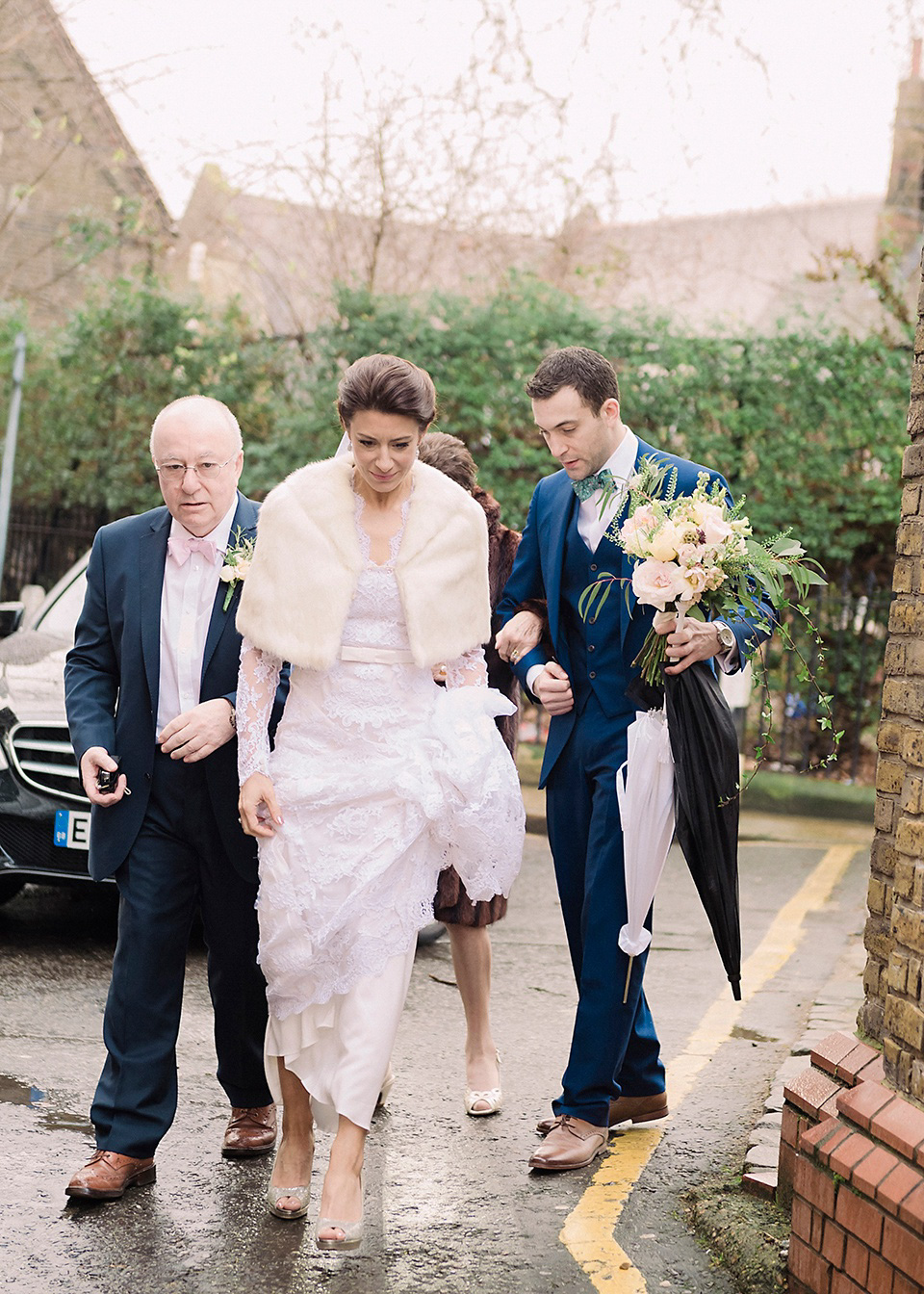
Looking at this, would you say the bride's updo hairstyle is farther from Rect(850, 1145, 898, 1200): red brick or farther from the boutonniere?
Rect(850, 1145, 898, 1200): red brick

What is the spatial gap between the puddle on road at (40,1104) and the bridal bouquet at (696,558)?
2191 mm

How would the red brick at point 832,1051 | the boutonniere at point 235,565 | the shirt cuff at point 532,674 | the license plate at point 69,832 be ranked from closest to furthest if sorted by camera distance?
the red brick at point 832,1051
the boutonniere at point 235,565
the shirt cuff at point 532,674
the license plate at point 69,832

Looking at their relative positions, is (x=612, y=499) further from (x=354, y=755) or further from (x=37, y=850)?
(x=37, y=850)

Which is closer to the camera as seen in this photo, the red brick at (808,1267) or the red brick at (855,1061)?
the red brick at (808,1267)

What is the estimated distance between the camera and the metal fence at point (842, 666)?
12.2 meters

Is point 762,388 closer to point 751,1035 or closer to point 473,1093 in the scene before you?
point 751,1035

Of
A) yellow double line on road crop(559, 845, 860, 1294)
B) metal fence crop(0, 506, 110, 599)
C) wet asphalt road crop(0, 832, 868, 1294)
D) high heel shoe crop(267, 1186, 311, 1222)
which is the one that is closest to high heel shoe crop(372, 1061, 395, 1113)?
wet asphalt road crop(0, 832, 868, 1294)

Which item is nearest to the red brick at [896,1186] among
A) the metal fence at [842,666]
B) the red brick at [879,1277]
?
the red brick at [879,1277]

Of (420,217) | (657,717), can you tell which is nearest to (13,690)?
(657,717)

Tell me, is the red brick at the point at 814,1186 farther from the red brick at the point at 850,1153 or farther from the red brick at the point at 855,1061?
the red brick at the point at 855,1061

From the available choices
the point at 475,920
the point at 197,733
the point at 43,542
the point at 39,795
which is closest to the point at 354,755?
the point at 197,733

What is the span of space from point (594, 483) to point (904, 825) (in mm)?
1640

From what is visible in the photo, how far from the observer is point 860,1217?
304 cm

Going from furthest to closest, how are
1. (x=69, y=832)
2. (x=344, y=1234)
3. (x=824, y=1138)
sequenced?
(x=69, y=832) → (x=344, y=1234) → (x=824, y=1138)
